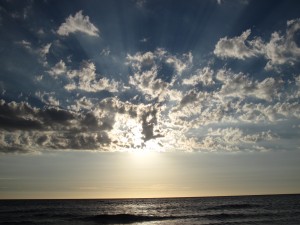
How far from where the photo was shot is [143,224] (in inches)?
2387

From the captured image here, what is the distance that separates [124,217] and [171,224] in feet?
70.2

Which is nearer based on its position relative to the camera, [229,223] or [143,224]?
[229,223]

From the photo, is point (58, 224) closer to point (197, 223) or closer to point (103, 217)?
point (103, 217)

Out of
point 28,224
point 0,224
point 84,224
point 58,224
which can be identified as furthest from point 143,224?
point 0,224

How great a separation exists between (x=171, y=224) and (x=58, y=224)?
798 inches

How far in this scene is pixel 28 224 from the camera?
58.5 metres

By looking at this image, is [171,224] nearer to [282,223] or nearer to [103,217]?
[282,223]

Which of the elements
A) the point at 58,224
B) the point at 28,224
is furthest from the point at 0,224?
the point at 58,224

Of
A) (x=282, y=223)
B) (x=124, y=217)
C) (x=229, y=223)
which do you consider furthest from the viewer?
(x=124, y=217)

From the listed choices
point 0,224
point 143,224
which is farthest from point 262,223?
point 0,224

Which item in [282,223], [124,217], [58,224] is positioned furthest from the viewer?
[124,217]

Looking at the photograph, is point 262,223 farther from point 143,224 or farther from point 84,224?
point 84,224

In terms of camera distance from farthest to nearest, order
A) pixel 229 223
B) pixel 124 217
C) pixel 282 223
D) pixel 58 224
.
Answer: pixel 124 217 → pixel 58 224 → pixel 229 223 → pixel 282 223

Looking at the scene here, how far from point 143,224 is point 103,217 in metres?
17.2
